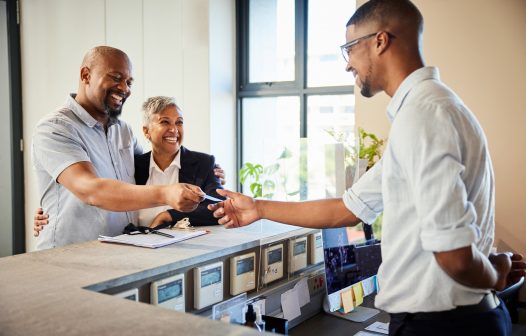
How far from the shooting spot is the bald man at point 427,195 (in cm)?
113

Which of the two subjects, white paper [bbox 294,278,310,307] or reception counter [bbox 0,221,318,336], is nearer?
reception counter [bbox 0,221,318,336]

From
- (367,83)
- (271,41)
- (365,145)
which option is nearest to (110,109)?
(367,83)

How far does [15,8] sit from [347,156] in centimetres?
395

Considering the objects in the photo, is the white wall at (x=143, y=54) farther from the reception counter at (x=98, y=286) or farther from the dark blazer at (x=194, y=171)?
the reception counter at (x=98, y=286)

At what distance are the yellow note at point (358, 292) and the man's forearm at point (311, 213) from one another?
550mm

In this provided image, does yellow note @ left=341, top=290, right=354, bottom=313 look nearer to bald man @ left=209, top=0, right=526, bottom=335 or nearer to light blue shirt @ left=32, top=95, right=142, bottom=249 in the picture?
bald man @ left=209, top=0, right=526, bottom=335

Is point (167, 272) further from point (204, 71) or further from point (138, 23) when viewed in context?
point (138, 23)

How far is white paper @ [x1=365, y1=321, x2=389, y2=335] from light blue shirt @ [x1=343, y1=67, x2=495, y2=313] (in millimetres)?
756

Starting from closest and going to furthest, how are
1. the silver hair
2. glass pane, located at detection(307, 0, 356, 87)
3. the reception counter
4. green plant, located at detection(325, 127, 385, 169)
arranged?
the reception counter < the silver hair < green plant, located at detection(325, 127, 385, 169) < glass pane, located at detection(307, 0, 356, 87)

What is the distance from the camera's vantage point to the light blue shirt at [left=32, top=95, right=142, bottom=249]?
207 centimetres

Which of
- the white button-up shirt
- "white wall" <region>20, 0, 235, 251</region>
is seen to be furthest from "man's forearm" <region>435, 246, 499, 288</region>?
"white wall" <region>20, 0, 235, 251</region>

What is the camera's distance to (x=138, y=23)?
455cm

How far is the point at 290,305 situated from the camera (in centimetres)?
200

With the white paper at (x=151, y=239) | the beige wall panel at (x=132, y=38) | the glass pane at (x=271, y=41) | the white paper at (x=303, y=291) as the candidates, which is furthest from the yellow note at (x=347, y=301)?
the beige wall panel at (x=132, y=38)
